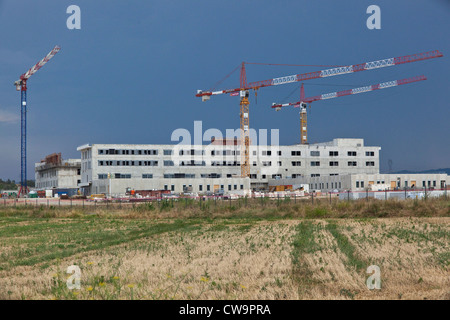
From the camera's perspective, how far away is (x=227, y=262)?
17312 mm

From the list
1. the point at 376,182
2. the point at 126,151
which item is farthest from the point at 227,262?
the point at 126,151

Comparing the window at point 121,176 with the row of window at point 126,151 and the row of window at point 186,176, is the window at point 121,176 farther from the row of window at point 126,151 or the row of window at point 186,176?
the row of window at point 126,151

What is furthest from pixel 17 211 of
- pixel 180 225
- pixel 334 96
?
pixel 334 96

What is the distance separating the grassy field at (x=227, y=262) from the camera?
40.6 feet

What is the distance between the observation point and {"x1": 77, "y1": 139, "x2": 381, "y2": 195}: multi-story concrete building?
10225 centimetres

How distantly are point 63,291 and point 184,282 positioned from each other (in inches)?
129

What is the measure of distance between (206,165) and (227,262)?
9186cm

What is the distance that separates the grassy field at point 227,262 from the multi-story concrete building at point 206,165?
6708cm

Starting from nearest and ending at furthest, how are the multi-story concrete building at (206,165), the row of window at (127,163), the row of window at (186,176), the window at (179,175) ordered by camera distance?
1. the multi-story concrete building at (206,165)
2. the row of window at (127,163)
3. the row of window at (186,176)
4. the window at (179,175)

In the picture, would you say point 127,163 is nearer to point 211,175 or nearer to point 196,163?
point 196,163

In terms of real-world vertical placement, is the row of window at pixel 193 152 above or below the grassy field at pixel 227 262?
above

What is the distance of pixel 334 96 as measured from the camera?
160500 mm

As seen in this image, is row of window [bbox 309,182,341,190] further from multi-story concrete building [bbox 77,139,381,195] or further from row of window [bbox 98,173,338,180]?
multi-story concrete building [bbox 77,139,381,195]

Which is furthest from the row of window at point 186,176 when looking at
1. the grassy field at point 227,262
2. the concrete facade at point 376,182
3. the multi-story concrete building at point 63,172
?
the grassy field at point 227,262
